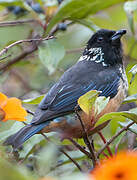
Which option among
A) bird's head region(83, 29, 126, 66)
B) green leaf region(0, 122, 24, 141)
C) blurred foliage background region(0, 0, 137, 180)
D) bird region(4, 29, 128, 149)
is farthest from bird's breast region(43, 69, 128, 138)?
bird's head region(83, 29, 126, 66)

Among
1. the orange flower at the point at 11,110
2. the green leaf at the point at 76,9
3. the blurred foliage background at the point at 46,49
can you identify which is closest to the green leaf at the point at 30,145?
the blurred foliage background at the point at 46,49

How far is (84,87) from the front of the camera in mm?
3422

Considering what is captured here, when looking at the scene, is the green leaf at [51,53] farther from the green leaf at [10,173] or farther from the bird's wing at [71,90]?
the green leaf at [10,173]

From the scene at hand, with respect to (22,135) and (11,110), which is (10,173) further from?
(22,135)

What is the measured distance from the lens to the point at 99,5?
3.64 metres

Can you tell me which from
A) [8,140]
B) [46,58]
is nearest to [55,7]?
[46,58]

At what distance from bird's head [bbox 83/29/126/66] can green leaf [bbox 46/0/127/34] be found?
38 centimetres

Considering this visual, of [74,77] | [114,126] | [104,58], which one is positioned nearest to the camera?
[114,126]

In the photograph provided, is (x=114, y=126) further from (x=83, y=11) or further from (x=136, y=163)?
(x=136, y=163)

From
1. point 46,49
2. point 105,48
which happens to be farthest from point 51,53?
point 105,48

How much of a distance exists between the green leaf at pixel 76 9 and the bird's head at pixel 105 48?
0.38 meters

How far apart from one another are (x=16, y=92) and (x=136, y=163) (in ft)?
14.7

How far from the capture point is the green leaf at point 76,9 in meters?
3.45

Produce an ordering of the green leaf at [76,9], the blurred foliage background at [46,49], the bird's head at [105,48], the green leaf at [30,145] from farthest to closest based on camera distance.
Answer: the bird's head at [105,48], the green leaf at [76,9], the blurred foliage background at [46,49], the green leaf at [30,145]
